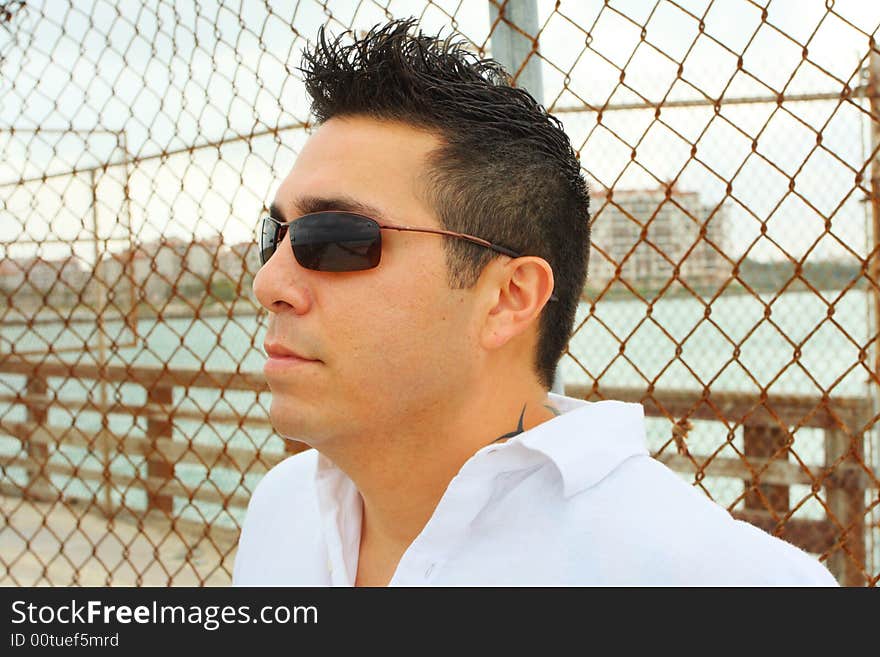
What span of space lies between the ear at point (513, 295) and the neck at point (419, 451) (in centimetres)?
11

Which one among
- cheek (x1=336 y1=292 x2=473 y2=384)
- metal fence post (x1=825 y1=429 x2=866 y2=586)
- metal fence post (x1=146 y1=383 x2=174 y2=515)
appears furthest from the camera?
metal fence post (x1=146 y1=383 x2=174 y2=515)

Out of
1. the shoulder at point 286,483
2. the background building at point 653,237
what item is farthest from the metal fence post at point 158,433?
the shoulder at point 286,483

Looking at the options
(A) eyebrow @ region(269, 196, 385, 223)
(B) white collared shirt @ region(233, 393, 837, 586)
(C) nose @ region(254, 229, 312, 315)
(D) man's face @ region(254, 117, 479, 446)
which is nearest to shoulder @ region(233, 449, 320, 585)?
(B) white collared shirt @ region(233, 393, 837, 586)

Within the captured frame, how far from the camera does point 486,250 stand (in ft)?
4.49

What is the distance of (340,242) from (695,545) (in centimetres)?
70

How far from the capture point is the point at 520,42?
1738 mm

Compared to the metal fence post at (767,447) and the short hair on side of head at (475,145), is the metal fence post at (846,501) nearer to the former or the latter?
the metal fence post at (767,447)

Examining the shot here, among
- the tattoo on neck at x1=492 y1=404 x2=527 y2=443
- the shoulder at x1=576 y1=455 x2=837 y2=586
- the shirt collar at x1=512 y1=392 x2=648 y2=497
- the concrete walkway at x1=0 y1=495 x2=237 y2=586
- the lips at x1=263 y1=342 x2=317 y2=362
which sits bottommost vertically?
the shoulder at x1=576 y1=455 x2=837 y2=586

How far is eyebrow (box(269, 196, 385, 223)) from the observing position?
130cm

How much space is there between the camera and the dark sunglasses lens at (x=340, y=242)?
4.19 feet

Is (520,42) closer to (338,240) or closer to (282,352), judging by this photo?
(338,240)

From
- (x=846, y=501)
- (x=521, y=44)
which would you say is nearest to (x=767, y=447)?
(x=846, y=501)

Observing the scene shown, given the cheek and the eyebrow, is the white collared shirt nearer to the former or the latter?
the cheek
